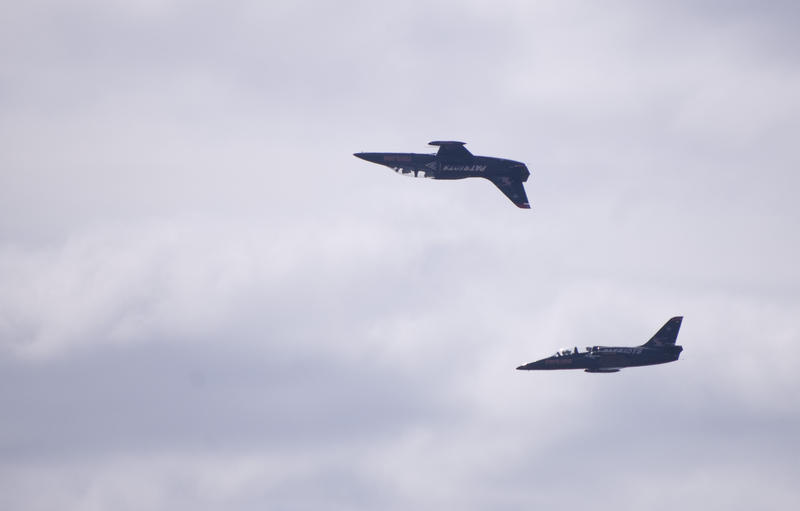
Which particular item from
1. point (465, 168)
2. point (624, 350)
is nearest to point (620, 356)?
point (624, 350)

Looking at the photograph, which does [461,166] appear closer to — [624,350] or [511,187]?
[511,187]

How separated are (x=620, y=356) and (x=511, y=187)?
31.7m

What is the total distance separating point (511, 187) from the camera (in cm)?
Result: 12212

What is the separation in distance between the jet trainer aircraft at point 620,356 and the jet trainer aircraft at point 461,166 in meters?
24.2

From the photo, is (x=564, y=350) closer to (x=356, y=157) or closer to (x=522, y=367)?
(x=522, y=367)

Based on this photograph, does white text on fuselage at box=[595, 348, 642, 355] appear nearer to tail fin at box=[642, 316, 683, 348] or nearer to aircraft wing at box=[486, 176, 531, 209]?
Result: tail fin at box=[642, 316, 683, 348]

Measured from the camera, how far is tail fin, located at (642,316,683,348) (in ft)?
449

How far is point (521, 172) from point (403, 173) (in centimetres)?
1534

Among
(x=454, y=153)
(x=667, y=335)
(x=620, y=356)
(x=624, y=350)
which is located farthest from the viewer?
(x=667, y=335)

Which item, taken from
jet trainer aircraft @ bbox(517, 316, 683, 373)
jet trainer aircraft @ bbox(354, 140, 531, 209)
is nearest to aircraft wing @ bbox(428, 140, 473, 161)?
jet trainer aircraft @ bbox(354, 140, 531, 209)

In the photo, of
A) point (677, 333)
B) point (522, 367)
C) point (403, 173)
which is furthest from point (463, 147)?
point (677, 333)

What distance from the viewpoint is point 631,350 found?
136 meters

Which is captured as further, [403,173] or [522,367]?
[522,367]

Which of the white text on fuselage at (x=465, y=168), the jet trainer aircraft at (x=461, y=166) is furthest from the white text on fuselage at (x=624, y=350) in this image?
the white text on fuselage at (x=465, y=168)
